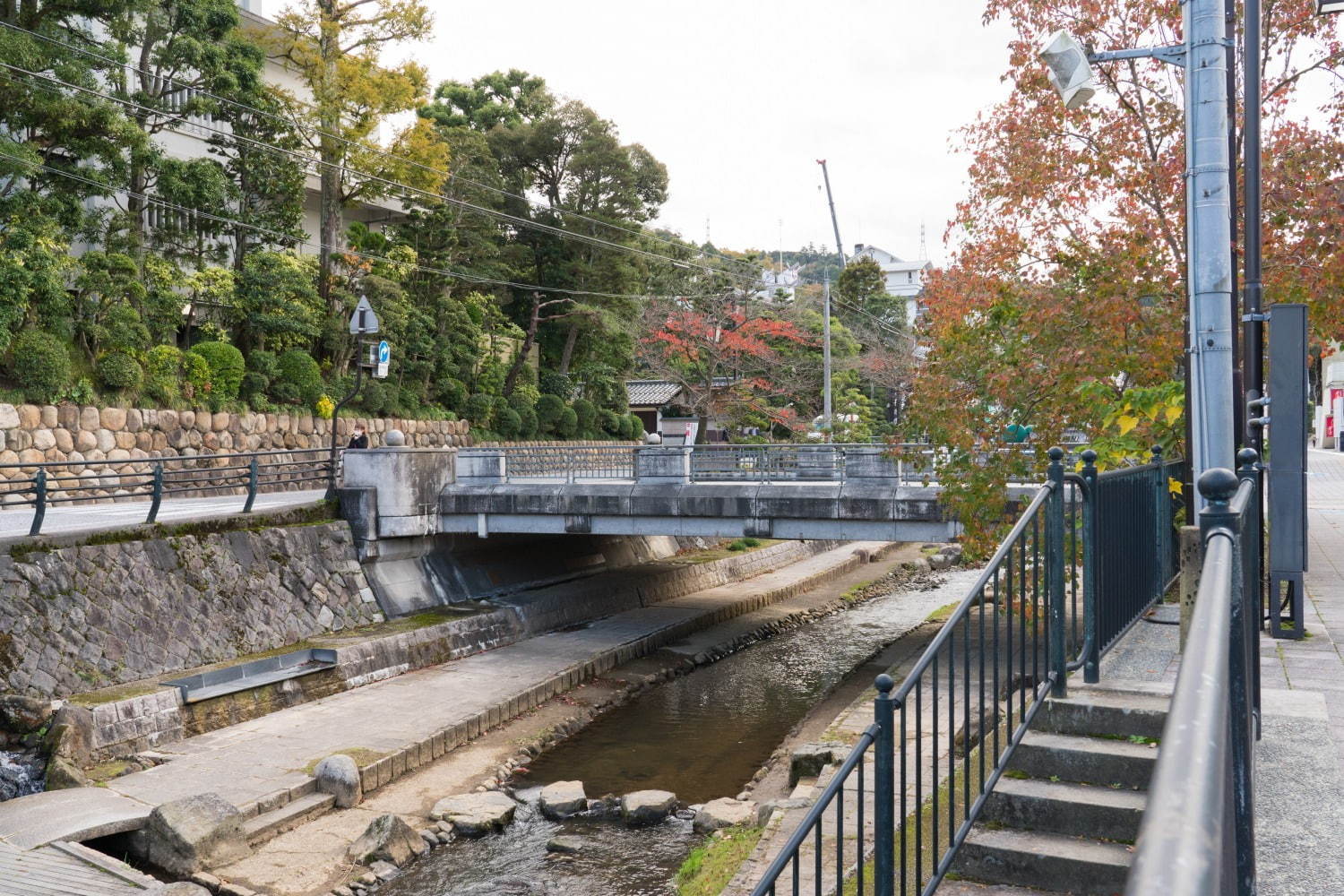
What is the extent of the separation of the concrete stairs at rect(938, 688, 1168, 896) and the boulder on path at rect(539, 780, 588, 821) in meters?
9.41

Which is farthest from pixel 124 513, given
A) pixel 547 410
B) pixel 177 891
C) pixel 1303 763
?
pixel 547 410

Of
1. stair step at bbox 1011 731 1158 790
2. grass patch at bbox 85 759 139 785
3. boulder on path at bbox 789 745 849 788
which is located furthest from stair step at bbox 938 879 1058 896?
grass patch at bbox 85 759 139 785

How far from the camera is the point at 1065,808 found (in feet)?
16.9

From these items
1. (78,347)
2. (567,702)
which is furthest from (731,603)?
(78,347)

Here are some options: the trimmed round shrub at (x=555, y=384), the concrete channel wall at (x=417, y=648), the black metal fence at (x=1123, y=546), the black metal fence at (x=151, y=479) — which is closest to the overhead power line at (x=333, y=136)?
the trimmed round shrub at (x=555, y=384)

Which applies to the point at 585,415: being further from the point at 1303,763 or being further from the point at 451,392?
the point at 1303,763

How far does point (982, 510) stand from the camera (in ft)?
52.6

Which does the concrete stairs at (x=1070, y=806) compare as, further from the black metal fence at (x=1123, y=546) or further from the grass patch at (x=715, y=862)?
the grass patch at (x=715, y=862)

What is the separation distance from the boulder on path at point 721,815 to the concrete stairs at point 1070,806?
786 cm

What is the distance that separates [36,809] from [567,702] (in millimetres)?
8845

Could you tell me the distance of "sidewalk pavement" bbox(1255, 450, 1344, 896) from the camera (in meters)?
A: 4.45

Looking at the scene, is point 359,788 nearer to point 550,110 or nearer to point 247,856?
point 247,856

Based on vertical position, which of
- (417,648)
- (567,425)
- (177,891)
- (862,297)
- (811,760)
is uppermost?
(862,297)

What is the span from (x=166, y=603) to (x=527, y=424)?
2275 centimetres
